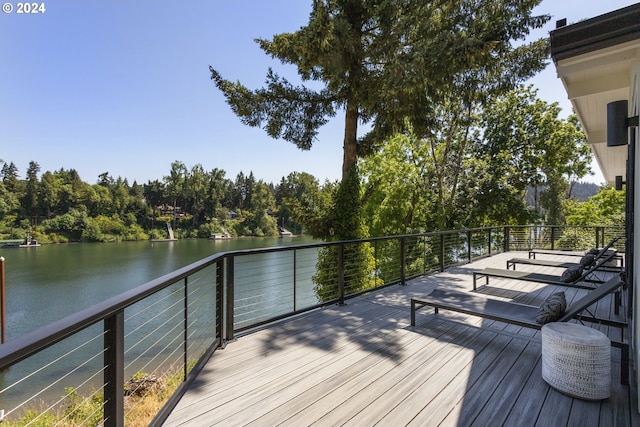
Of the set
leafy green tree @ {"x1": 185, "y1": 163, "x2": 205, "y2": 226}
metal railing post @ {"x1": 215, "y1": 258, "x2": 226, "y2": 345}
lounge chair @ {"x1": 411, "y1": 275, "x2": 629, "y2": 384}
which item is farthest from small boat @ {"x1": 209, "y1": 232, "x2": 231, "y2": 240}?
lounge chair @ {"x1": 411, "y1": 275, "x2": 629, "y2": 384}

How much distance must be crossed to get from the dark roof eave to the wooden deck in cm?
220

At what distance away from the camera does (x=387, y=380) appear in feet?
8.27

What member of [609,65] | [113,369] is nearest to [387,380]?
[113,369]

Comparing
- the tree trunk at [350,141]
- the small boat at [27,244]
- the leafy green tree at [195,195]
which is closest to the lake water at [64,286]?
the small boat at [27,244]

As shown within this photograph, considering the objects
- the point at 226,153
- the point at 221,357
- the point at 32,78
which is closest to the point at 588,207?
the point at 221,357

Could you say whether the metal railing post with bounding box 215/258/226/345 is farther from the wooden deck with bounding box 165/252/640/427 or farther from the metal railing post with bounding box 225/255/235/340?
the wooden deck with bounding box 165/252/640/427

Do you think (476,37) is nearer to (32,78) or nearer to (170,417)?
(170,417)

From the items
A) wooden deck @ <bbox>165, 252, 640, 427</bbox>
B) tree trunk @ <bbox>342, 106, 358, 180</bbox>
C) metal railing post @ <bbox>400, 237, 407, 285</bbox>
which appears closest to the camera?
wooden deck @ <bbox>165, 252, 640, 427</bbox>

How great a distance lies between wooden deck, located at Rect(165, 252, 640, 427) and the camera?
207cm

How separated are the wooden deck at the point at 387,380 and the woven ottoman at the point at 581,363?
7 centimetres

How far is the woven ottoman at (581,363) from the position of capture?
221cm

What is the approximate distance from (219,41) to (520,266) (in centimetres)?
1160

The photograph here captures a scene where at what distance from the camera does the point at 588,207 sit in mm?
20922

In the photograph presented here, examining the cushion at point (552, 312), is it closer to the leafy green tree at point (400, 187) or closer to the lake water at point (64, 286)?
the lake water at point (64, 286)
